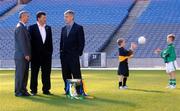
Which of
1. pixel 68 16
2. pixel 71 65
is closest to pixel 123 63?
pixel 71 65

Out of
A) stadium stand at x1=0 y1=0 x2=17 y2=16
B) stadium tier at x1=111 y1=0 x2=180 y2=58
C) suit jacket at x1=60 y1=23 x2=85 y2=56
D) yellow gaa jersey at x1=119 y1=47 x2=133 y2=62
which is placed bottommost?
yellow gaa jersey at x1=119 y1=47 x2=133 y2=62

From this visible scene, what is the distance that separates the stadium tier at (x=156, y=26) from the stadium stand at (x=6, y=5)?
1230 centimetres

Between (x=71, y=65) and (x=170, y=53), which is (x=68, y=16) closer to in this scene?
(x=71, y=65)

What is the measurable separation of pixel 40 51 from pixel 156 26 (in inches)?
977

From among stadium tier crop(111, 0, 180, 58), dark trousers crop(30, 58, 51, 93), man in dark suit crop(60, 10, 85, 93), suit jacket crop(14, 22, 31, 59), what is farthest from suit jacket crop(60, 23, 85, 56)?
stadium tier crop(111, 0, 180, 58)

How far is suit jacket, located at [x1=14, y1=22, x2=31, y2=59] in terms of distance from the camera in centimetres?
1071

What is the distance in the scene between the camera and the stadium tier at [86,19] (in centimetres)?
3309

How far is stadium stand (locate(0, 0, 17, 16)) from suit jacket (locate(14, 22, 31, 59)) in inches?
1212

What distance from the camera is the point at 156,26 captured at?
35062mm

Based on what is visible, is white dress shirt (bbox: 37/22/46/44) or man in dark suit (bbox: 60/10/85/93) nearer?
man in dark suit (bbox: 60/10/85/93)

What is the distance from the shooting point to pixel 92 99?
394 inches

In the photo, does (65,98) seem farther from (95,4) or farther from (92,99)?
(95,4)

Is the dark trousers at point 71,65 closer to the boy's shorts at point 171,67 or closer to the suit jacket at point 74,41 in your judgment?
the suit jacket at point 74,41

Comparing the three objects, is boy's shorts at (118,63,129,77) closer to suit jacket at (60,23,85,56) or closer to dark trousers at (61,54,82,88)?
dark trousers at (61,54,82,88)
